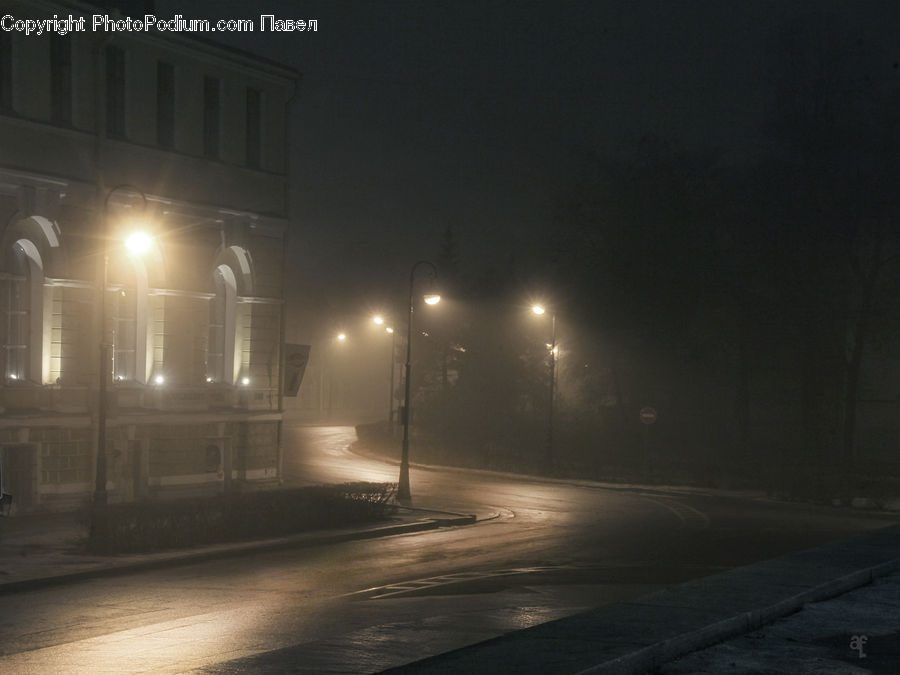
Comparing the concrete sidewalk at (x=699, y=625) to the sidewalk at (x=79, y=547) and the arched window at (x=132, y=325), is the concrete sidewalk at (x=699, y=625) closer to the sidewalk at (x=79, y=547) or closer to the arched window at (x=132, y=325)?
the sidewalk at (x=79, y=547)

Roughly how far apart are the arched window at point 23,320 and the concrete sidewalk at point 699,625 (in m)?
19.6

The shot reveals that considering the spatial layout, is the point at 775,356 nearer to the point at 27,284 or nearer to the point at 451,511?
the point at 451,511

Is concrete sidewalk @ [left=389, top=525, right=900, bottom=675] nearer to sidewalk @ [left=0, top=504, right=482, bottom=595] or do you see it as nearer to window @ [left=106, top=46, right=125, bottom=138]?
sidewalk @ [left=0, top=504, right=482, bottom=595]

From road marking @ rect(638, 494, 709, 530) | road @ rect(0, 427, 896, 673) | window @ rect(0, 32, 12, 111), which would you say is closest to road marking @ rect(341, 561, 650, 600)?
road @ rect(0, 427, 896, 673)

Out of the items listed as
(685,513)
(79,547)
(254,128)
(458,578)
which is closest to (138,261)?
(254,128)

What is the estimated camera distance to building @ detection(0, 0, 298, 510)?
92.8 ft

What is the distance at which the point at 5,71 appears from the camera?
27.7m

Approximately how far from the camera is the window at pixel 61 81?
1139 inches

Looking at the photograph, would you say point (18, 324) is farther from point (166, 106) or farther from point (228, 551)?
point (228, 551)

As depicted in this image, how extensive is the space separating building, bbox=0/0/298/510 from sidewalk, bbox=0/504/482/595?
269 cm

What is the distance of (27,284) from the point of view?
29.0 m

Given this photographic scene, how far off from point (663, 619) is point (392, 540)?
13777 millimetres

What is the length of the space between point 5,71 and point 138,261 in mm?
6293

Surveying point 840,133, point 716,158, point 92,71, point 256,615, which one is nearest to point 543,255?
point 716,158
